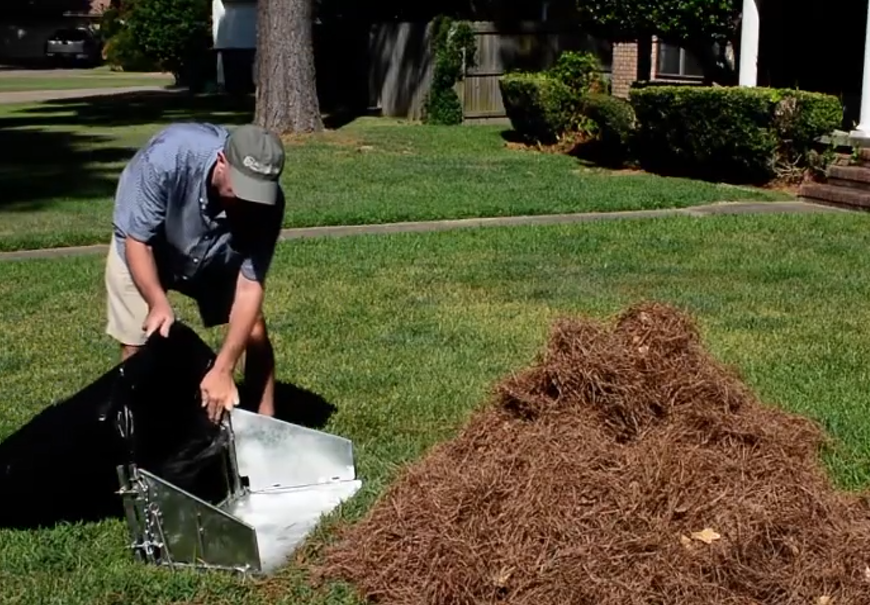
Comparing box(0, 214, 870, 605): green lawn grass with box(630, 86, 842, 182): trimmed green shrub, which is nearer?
box(0, 214, 870, 605): green lawn grass

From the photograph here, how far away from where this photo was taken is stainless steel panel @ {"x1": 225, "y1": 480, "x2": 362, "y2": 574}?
484 centimetres

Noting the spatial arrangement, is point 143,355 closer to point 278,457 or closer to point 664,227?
point 278,457

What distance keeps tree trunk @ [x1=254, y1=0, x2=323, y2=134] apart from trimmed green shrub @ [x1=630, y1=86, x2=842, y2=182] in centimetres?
676

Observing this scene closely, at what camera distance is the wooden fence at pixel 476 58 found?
24250mm

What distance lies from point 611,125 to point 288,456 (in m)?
12.2

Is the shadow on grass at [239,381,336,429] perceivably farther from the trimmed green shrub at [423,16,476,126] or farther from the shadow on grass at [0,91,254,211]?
the trimmed green shrub at [423,16,476,126]

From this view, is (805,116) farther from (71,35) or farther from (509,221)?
(71,35)

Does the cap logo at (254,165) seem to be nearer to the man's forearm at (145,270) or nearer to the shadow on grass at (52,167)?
the man's forearm at (145,270)

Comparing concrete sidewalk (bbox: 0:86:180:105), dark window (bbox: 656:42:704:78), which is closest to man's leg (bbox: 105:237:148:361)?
dark window (bbox: 656:42:704:78)

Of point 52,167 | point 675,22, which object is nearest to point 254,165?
point 675,22

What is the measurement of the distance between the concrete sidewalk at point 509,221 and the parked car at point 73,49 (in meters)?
47.7

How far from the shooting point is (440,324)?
8.08 meters

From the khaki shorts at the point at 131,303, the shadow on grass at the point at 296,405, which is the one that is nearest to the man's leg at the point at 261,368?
the shadow on grass at the point at 296,405

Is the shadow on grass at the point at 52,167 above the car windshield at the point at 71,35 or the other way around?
the other way around
